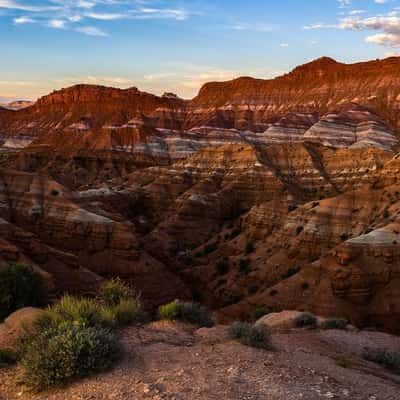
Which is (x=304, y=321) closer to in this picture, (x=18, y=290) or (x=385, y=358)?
(x=385, y=358)

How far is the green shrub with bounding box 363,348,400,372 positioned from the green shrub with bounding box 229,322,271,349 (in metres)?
4.14

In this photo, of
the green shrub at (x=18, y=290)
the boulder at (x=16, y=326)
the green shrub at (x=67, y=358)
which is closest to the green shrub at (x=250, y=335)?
the green shrub at (x=67, y=358)

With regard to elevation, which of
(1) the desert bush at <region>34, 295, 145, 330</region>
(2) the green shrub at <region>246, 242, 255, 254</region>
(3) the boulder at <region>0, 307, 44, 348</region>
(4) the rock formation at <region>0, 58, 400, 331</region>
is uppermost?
(1) the desert bush at <region>34, 295, 145, 330</region>

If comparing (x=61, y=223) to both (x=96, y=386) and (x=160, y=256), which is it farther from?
(x=96, y=386)

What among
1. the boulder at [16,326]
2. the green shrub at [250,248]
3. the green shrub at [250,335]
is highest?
the green shrub at [250,335]

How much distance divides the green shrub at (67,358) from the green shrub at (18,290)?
10054 mm

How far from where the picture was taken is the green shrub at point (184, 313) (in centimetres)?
1431

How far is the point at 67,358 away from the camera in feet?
29.7

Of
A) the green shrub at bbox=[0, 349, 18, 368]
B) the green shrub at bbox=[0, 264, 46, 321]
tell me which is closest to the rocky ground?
the green shrub at bbox=[0, 349, 18, 368]

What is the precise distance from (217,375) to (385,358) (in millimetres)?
6752

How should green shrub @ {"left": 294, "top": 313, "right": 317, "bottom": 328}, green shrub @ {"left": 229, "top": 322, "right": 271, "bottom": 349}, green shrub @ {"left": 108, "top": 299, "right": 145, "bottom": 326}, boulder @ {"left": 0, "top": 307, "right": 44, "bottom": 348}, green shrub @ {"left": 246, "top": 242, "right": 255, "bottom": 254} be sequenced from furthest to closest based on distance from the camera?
1. green shrub @ {"left": 246, "top": 242, "right": 255, "bottom": 254}
2. green shrub @ {"left": 294, "top": 313, "right": 317, "bottom": 328}
3. green shrub @ {"left": 108, "top": 299, "right": 145, "bottom": 326}
4. boulder @ {"left": 0, "top": 307, "right": 44, "bottom": 348}
5. green shrub @ {"left": 229, "top": 322, "right": 271, "bottom": 349}

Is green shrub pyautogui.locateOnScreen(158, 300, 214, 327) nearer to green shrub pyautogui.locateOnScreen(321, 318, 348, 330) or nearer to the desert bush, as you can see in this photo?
the desert bush

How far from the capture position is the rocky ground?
→ 830 centimetres

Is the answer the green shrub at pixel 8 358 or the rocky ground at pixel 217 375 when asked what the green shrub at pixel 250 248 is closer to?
the rocky ground at pixel 217 375
